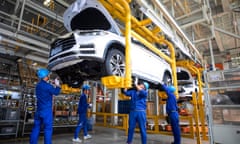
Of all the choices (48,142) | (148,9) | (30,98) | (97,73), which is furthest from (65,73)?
(30,98)

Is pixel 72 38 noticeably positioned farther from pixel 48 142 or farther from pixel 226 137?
pixel 226 137

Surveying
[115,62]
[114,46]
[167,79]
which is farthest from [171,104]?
[114,46]

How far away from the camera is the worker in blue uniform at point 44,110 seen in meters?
2.95

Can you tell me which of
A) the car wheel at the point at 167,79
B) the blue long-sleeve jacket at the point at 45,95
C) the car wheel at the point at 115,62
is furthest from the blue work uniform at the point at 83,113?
the car wheel at the point at 167,79

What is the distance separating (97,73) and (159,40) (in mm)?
2379

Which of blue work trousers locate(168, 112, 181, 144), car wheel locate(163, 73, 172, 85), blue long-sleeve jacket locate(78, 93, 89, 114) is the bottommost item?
blue work trousers locate(168, 112, 181, 144)

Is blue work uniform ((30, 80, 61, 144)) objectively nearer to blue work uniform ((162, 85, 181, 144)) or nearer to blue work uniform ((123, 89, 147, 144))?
blue work uniform ((123, 89, 147, 144))

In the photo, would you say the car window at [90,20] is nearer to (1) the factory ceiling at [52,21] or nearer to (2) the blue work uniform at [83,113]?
(1) the factory ceiling at [52,21]

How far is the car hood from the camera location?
3.20 m

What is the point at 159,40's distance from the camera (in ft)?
16.5

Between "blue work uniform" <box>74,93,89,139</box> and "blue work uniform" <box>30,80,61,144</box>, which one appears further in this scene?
"blue work uniform" <box>74,93,89,139</box>

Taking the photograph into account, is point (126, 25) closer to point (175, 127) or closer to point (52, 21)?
point (175, 127)

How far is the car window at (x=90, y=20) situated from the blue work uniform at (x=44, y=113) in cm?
158

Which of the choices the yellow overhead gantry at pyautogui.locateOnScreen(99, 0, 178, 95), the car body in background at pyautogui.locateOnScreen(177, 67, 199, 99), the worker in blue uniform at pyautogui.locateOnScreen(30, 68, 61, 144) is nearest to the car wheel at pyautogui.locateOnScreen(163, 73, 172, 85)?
the yellow overhead gantry at pyautogui.locateOnScreen(99, 0, 178, 95)
